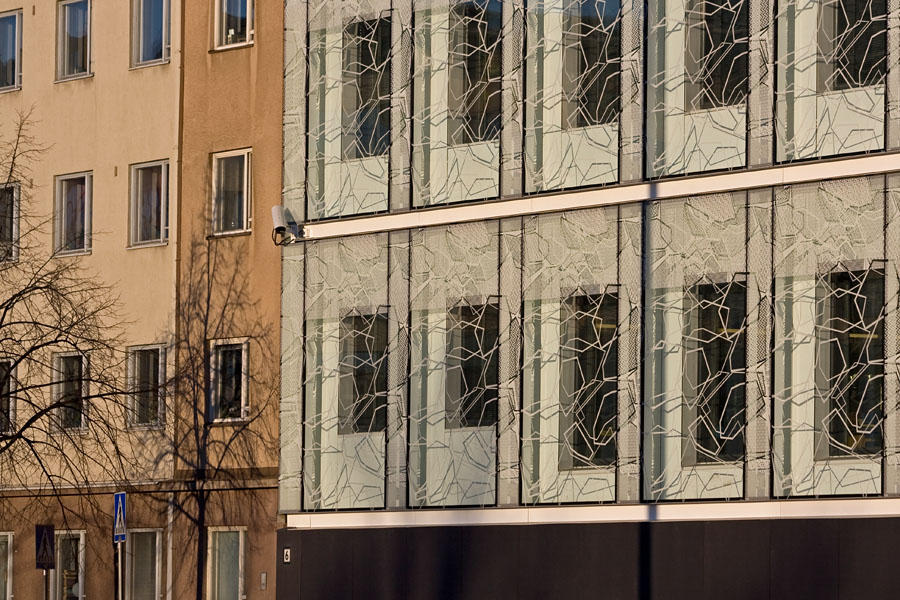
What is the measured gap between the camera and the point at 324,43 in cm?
3206

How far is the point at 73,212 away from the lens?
36.9 metres

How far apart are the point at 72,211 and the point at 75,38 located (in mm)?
3124

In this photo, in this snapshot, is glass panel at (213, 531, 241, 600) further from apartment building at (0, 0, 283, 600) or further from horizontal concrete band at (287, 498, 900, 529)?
horizontal concrete band at (287, 498, 900, 529)

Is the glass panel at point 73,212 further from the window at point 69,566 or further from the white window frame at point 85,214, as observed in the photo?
the window at point 69,566

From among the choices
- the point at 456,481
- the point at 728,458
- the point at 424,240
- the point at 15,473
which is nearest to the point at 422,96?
the point at 424,240

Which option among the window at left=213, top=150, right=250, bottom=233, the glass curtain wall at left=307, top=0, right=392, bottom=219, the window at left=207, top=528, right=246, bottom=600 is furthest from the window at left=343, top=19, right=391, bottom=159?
the window at left=207, top=528, right=246, bottom=600

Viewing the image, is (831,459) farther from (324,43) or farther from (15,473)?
(15,473)

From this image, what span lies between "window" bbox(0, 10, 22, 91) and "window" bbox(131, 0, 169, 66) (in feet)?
10.3

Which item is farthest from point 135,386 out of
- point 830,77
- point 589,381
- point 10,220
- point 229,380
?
point 830,77

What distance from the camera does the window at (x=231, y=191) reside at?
33812 millimetres

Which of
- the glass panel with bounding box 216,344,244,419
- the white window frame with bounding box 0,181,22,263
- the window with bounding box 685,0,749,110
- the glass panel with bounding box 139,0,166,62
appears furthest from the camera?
the white window frame with bounding box 0,181,22,263

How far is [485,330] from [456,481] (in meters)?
2.17

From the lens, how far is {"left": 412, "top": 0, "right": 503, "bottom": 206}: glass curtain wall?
29641mm

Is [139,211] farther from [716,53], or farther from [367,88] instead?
[716,53]
